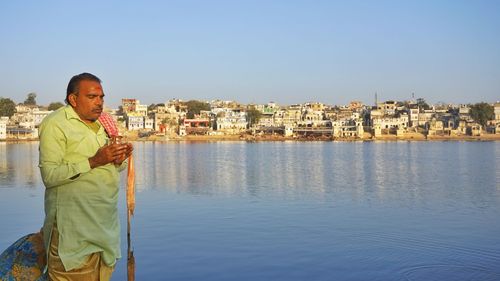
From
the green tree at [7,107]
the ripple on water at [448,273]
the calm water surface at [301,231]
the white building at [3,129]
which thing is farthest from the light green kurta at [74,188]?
the green tree at [7,107]

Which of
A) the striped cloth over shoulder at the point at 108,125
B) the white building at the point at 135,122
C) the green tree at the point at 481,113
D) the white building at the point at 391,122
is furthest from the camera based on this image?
the green tree at the point at 481,113

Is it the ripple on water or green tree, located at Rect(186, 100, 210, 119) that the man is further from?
green tree, located at Rect(186, 100, 210, 119)

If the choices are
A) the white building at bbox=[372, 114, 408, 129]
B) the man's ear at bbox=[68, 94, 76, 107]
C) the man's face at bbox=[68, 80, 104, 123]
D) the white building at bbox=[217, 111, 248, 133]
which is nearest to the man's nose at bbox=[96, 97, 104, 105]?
the man's face at bbox=[68, 80, 104, 123]

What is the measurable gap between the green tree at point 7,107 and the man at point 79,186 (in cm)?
10584

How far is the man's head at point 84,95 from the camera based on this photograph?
2.90 meters

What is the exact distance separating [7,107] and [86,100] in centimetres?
10659

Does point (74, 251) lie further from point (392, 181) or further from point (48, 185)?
point (392, 181)

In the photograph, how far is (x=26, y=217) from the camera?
11.9 meters

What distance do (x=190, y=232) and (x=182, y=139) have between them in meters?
81.8

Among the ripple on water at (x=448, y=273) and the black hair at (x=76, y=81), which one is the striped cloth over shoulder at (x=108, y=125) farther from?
the ripple on water at (x=448, y=273)

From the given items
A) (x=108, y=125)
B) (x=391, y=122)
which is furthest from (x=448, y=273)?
(x=391, y=122)

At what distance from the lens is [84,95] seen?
2.90 m

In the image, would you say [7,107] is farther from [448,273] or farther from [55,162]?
[55,162]

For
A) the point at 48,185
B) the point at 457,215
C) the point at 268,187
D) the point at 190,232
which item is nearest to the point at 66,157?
the point at 48,185
